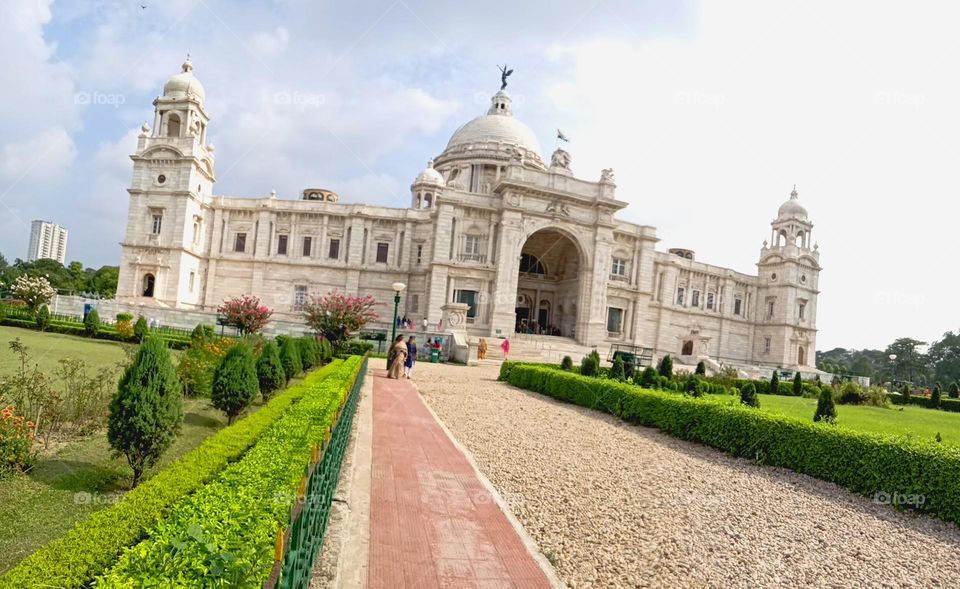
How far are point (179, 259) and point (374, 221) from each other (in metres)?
12.4

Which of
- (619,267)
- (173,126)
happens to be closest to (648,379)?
(619,267)

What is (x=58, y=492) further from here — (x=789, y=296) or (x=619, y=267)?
(x=789, y=296)

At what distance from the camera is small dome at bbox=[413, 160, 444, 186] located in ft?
161

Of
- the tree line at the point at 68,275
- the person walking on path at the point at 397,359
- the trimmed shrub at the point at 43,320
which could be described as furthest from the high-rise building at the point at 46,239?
the person walking on path at the point at 397,359

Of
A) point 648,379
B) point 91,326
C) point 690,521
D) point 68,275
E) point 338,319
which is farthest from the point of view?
point 68,275

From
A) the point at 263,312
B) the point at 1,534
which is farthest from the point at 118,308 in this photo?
the point at 1,534

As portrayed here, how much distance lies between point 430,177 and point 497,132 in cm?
720

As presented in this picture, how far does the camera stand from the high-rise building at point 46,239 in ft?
325

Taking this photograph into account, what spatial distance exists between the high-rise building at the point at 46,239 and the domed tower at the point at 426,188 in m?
80.8

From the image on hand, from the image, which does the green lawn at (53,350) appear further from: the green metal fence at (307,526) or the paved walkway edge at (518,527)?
the green metal fence at (307,526)

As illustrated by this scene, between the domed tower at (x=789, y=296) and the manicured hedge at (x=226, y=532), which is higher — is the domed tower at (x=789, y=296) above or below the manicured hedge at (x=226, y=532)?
above

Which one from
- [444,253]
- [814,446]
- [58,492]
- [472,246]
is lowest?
[58,492]

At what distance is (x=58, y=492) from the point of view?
6.15 meters

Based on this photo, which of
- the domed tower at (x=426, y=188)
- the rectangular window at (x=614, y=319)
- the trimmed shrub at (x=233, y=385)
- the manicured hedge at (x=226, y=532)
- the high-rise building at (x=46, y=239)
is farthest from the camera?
the high-rise building at (x=46, y=239)
